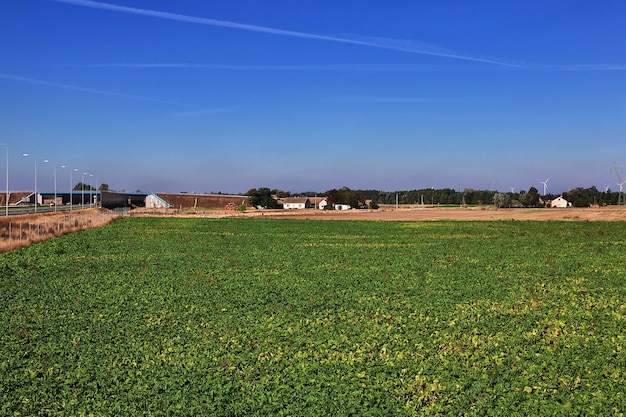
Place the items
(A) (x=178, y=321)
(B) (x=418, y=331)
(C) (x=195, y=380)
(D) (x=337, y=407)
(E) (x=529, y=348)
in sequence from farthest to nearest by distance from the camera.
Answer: (A) (x=178, y=321) → (B) (x=418, y=331) → (E) (x=529, y=348) → (C) (x=195, y=380) → (D) (x=337, y=407)

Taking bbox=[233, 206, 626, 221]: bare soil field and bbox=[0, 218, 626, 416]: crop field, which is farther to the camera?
bbox=[233, 206, 626, 221]: bare soil field

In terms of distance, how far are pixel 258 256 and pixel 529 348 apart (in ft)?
82.1

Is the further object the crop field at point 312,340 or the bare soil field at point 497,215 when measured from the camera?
the bare soil field at point 497,215

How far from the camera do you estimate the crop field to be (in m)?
11.7

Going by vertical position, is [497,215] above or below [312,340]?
above

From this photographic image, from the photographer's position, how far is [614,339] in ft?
52.4

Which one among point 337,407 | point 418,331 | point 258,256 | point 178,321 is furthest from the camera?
point 258,256

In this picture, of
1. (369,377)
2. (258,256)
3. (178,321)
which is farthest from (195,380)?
(258,256)

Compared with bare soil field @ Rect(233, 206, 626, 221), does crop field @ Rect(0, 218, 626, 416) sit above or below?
below

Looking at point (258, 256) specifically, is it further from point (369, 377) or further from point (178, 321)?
point (369, 377)

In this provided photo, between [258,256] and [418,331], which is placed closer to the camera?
[418,331]

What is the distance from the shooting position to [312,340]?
15.9 meters

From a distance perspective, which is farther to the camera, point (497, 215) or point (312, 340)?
point (497, 215)

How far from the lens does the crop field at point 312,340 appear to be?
11.7 metres
